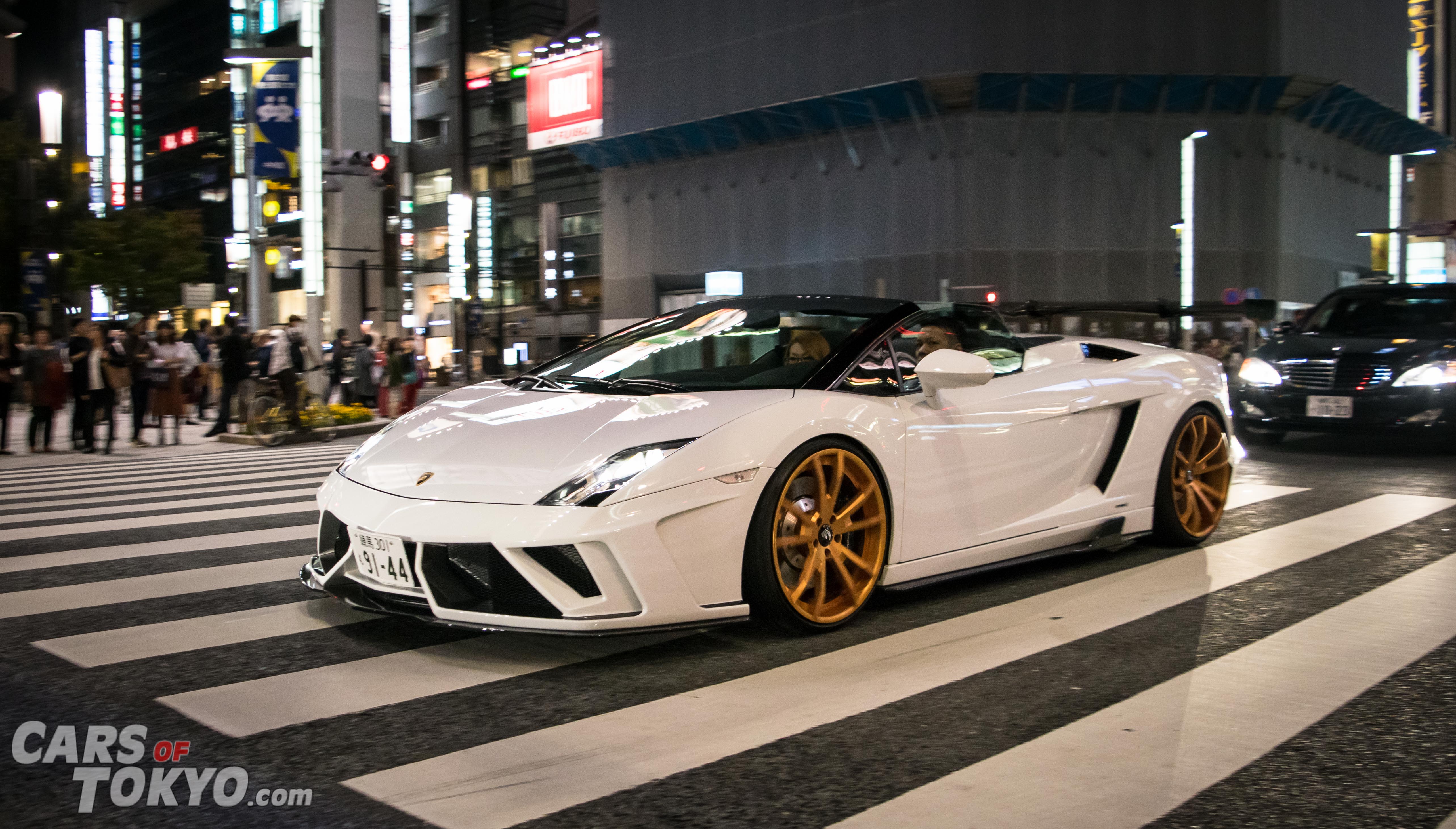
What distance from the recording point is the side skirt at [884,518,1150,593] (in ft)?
15.0

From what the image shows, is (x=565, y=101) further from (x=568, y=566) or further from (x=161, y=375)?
(x=568, y=566)

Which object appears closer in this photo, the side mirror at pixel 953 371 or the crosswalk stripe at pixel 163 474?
the side mirror at pixel 953 371

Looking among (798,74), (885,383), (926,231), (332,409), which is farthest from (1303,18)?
(885,383)

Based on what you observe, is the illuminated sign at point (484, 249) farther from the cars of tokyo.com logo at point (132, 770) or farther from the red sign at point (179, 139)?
the cars of tokyo.com logo at point (132, 770)

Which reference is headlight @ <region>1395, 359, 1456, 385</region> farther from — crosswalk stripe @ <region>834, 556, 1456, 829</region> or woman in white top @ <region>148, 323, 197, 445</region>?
woman in white top @ <region>148, 323, 197, 445</region>

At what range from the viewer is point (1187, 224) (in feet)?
111

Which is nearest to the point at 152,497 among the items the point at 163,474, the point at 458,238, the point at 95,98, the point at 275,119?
the point at 163,474

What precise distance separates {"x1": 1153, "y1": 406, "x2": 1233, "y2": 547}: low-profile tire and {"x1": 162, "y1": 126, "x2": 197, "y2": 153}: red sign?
284 ft

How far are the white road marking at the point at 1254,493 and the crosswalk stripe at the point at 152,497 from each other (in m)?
6.20

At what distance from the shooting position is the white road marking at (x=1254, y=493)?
304 inches

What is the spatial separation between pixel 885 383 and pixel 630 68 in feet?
131

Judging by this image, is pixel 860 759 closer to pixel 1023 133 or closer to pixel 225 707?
pixel 225 707

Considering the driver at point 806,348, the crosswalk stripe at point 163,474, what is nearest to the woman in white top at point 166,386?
the crosswalk stripe at point 163,474

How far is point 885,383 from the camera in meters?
4.61
